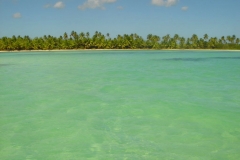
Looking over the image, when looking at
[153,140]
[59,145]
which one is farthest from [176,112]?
[59,145]

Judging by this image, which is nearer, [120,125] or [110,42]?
[120,125]

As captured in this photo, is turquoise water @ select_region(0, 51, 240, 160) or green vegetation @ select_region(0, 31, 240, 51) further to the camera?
green vegetation @ select_region(0, 31, 240, 51)

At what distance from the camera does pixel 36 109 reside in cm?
692

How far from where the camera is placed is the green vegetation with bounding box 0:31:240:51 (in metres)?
73.2

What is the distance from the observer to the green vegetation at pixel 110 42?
240 ft

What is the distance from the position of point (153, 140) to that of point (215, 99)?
14.0ft

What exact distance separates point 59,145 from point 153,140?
5.40 feet

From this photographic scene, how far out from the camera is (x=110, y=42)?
78812mm

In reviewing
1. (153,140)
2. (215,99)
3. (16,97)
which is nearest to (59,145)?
(153,140)

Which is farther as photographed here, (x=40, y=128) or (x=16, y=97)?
(x=16, y=97)

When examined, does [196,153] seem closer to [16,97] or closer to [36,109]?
[36,109]

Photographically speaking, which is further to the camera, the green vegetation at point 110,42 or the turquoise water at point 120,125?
the green vegetation at point 110,42

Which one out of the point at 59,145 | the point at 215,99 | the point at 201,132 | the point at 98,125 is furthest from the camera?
the point at 215,99

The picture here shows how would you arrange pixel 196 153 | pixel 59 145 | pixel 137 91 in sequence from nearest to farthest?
pixel 196 153 < pixel 59 145 < pixel 137 91
